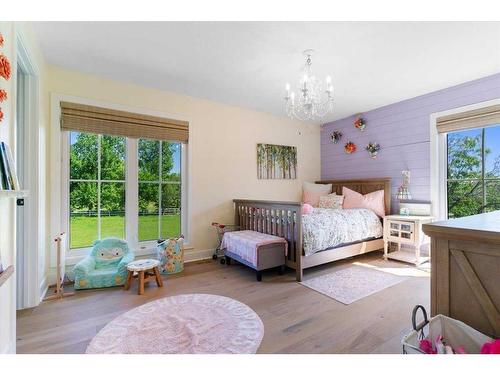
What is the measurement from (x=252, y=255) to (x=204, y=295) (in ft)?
2.16

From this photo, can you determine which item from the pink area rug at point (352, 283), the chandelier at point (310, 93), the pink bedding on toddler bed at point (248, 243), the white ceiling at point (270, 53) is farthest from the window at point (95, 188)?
the pink area rug at point (352, 283)

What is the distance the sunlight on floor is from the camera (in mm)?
2891

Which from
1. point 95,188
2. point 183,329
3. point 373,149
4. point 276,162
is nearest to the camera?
point 183,329

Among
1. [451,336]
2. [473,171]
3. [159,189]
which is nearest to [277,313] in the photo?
[451,336]

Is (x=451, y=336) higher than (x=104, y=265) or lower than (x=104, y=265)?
higher

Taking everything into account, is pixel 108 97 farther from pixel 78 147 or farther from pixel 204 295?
pixel 204 295

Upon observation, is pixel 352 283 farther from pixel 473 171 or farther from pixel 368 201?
pixel 473 171

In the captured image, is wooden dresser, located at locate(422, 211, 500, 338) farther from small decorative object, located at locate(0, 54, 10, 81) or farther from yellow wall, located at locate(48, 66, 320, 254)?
yellow wall, located at locate(48, 66, 320, 254)

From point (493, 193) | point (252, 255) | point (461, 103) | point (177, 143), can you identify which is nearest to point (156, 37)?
point (177, 143)

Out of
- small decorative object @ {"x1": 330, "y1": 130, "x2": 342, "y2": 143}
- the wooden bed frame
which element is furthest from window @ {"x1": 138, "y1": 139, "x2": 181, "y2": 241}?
small decorative object @ {"x1": 330, "y1": 130, "x2": 342, "y2": 143}

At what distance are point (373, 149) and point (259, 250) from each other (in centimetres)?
264

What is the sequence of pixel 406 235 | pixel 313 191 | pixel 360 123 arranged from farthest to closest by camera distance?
pixel 313 191, pixel 360 123, pixel 406 235

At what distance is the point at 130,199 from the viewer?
10.1 feet

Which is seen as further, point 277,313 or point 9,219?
point 277,313
